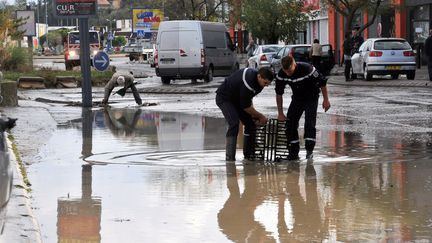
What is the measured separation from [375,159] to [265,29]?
47213 mm

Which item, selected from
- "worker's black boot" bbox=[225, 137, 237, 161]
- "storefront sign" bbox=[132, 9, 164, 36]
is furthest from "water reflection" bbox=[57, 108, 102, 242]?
"storefront sign" bbox=[132, 9, 164, 36]

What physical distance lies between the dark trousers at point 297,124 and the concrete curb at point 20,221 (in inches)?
166

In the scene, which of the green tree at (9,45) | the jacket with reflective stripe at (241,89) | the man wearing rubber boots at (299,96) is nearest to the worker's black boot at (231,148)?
the jacket with reflective stripe at (241,89)

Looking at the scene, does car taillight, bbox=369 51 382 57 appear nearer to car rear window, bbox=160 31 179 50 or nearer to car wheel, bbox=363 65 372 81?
car wheel, bbox=363 65 372 81

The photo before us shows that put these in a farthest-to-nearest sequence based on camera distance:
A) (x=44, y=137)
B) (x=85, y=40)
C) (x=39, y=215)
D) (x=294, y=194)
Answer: (x=85, y=40), (x=44, y=137), (x=294, y=194), (x=39, y=215)

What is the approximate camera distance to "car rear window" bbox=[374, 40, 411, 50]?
33719 millimetres

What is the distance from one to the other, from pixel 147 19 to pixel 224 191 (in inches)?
3069

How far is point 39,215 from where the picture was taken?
30.6 feet

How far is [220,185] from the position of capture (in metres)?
11.1

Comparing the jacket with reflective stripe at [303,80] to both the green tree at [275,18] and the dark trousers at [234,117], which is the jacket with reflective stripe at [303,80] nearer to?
the dark trousers at [234,117]

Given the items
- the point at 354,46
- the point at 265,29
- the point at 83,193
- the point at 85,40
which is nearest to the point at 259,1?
the point at 265,29

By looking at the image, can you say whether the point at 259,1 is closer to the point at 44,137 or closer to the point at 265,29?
the point at 265,29

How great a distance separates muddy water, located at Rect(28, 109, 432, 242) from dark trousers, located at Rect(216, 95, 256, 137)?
1.44ft

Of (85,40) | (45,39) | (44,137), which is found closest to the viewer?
(44,137)
